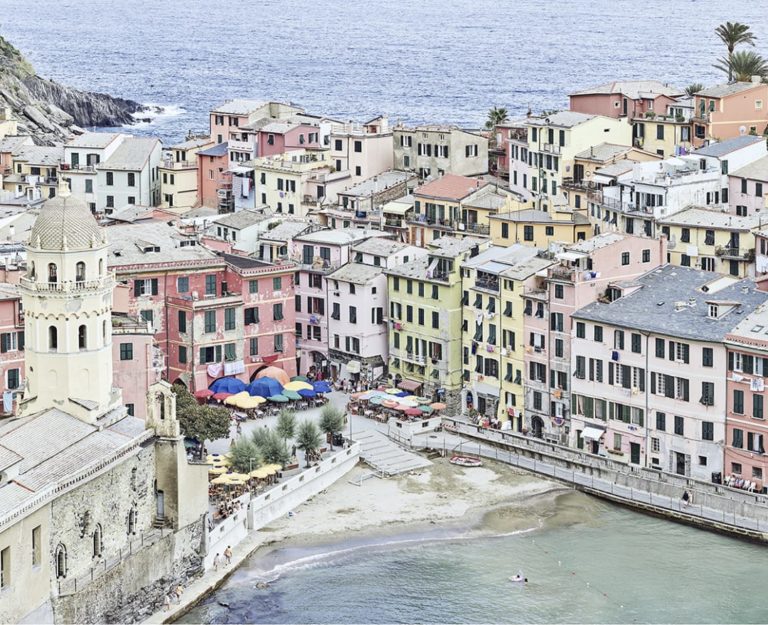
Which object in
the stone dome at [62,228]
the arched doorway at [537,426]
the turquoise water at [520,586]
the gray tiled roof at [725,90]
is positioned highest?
the gray tiled roof at [725,90]

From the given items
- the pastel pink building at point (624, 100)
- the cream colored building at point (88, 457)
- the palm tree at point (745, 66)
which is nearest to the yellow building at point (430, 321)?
the cream colored building at point (88, 457)

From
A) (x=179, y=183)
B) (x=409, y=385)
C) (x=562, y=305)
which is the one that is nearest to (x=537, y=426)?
(x=562, y=305)

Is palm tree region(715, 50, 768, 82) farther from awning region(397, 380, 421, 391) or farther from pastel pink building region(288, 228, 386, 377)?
awning region(397, 380, 421, 391)

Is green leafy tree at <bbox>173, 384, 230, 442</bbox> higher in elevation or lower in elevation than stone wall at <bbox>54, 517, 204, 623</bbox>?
higher

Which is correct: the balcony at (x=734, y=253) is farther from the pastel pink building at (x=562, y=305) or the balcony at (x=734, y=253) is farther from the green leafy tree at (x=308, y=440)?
the green leafy tree at (x=308, y=440)

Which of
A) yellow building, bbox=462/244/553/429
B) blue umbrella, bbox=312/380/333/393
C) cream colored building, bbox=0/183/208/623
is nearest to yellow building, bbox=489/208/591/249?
yellow building, bbox=462/244/553/429

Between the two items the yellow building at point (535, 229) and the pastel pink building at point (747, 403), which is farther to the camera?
the yellow building at point (535, 229)
